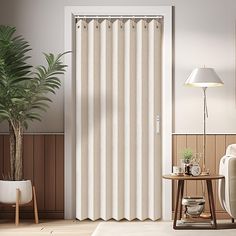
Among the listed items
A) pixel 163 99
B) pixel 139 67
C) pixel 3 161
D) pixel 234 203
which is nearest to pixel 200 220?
pixel 234 203

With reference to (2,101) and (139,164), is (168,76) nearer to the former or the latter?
(139,164)

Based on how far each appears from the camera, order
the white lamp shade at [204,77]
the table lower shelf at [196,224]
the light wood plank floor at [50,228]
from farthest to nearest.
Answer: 1. the white lamp shade at [204,77]
2. the table lower shelf at [196,224]
3. the light wood plank floor at [50,228]

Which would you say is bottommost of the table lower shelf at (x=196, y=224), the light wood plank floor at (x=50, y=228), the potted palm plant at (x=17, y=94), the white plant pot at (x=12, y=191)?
the light wood plank floor at (x=50, y=228)

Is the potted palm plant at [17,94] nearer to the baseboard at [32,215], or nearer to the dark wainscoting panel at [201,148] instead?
the baseboard at [32,215]

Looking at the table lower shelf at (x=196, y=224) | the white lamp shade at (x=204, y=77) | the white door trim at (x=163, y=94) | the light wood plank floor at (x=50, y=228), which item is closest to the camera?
the light wood plank floor at (x=50, y=228)

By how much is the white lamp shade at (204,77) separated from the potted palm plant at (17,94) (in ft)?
4.19

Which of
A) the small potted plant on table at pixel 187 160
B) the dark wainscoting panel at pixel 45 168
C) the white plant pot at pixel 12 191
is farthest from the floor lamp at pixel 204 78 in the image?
the white plant pot at pixel 12 191

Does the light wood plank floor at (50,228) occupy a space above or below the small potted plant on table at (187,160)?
below

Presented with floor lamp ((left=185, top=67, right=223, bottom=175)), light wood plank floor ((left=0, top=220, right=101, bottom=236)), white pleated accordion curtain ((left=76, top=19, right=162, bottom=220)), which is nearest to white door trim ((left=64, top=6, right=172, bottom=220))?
white pleated accordion curtain ((left=76, top=19, right=162, bottom=220))

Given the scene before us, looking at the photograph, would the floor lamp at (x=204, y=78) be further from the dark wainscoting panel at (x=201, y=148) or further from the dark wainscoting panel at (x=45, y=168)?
the dark wainscoting panel at (x=45, y=168)

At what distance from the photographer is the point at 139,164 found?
6094 mm

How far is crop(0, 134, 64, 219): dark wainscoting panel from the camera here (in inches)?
240

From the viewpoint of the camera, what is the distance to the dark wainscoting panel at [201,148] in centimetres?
608

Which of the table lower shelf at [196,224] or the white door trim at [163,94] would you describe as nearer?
the table lower shelf at [196,224]
